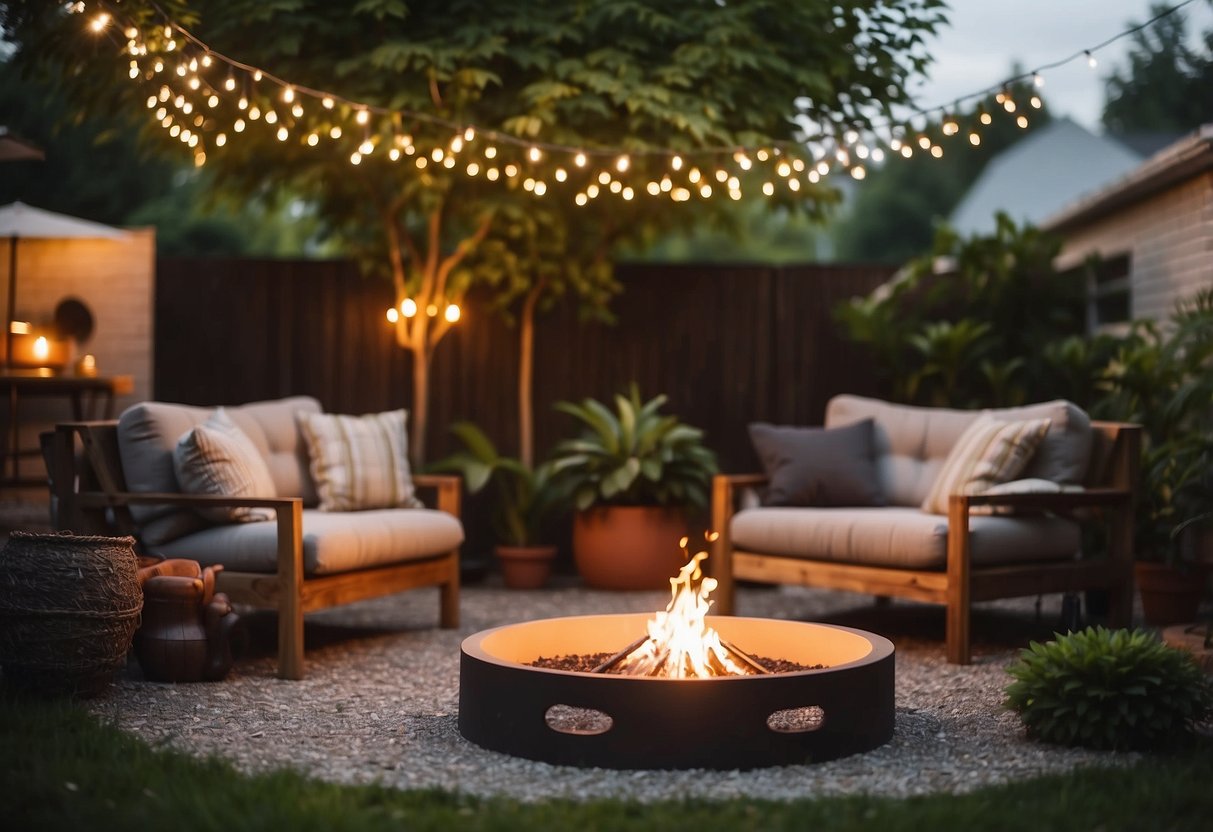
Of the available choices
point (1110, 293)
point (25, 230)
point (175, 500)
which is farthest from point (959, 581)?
point (25, 230)

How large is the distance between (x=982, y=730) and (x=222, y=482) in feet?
8.69

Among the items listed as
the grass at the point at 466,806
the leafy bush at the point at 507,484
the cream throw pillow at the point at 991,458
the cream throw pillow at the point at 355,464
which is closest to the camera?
the grass at the point at 466,806

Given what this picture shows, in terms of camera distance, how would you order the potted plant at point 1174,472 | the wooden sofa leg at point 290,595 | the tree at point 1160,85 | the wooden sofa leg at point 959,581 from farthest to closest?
the tree at point 1160,85
the potted plant at point 1174,472
the wooden sofa leg at point 959,581
the wooden sofa leg at point 290,595

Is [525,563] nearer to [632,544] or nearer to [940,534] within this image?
[632,544]

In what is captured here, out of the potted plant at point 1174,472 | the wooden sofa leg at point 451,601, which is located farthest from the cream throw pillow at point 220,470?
the potted plant at point 1174,472

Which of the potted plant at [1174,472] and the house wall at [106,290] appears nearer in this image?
the potted plant at [1174,472]

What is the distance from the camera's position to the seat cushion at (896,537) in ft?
15.5

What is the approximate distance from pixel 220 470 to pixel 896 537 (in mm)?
2445

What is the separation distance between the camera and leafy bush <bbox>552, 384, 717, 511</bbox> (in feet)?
21.3

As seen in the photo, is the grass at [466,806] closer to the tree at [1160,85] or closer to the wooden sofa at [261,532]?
the wooden sofa at [261,532]

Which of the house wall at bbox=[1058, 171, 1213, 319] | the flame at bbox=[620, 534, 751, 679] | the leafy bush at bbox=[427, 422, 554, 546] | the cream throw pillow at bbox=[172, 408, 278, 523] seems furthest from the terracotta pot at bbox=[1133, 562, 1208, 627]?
the cream throw pillow at bbox=[172, 408, 278, 523]

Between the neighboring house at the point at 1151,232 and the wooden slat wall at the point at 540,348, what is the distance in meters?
1.41

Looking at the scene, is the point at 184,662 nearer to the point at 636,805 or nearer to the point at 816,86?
the point at 636,805

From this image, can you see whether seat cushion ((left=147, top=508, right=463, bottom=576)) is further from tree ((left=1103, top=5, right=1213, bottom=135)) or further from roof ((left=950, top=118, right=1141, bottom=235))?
roof ((left=950, top=118, right=1141, bottom=235))
